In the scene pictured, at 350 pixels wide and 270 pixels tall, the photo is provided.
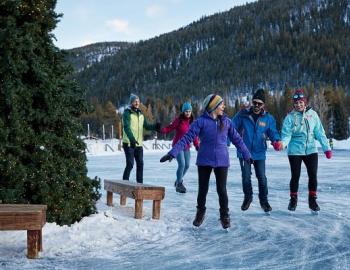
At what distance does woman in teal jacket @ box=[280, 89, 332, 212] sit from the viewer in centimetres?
727

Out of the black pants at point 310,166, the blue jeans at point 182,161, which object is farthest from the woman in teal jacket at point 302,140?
the blue jeans at point 182,161

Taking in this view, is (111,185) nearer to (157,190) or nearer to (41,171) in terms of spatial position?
(157,190)

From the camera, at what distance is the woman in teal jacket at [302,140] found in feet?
23.9

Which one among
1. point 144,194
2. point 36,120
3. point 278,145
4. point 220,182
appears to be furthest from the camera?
point 278,145

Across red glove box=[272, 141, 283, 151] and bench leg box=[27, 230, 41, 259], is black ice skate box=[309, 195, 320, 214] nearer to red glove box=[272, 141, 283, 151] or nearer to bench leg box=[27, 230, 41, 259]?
red glove box=[272, 141, 283, 151]

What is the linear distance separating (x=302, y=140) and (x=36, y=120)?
3.85 meters

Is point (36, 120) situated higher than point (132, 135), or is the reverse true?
point (36, 120)

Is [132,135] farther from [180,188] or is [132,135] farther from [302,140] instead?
[302,140]

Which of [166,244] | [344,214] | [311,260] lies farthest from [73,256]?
[344,214]

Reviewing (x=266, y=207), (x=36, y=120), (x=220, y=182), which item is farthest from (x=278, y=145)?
(x=36, y=120)

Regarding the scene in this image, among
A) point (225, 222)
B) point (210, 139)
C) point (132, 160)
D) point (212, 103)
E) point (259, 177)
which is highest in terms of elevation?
point (212, 103)

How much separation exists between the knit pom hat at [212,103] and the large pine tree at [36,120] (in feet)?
5.46

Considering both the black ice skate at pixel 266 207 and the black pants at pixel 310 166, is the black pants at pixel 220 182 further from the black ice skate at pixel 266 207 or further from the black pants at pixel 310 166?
the black pants at pixel 310 166

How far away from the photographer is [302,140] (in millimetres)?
7281
